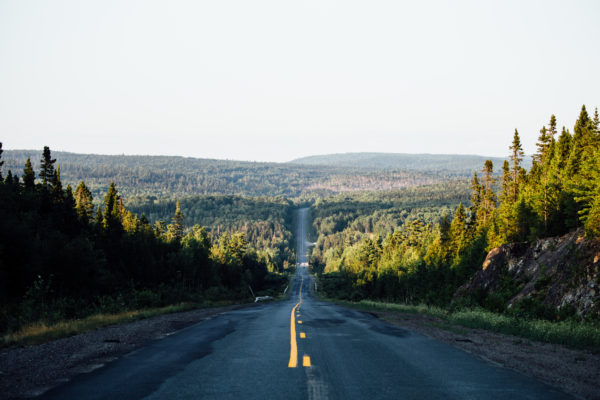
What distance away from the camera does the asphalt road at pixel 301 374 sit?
6.79 m

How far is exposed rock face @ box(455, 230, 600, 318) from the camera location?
68.2ft

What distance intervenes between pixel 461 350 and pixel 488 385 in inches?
167

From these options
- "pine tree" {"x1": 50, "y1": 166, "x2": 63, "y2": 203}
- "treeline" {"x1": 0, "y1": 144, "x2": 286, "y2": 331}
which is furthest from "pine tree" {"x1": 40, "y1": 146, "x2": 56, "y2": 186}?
"pine tree" {"x1": 50, "y1": 166, "x2": 63, "y2": 203}

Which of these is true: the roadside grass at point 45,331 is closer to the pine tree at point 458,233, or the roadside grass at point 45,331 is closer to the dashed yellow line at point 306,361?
the dashed yellow line at point 306,361

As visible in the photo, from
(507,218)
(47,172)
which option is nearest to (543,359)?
(507,218)

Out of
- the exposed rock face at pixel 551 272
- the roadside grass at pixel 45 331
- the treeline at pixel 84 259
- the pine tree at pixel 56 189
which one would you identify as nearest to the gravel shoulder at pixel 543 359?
the exposed rock face at pixel 551 272

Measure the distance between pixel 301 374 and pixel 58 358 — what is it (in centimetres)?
580

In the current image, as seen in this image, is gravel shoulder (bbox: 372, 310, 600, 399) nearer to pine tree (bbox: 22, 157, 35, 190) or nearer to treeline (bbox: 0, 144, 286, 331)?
treeline (bbox: 0, 144, 286, 331)

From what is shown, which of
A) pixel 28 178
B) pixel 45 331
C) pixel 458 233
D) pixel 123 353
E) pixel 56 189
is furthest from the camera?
pixel 28 178

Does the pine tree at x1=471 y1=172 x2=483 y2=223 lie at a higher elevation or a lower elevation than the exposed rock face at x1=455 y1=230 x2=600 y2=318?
higher

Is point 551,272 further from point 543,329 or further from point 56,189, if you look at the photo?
point 56,189

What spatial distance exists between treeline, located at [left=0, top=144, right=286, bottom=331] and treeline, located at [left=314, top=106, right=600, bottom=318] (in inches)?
1019

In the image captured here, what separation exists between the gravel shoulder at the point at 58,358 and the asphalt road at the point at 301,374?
428 mm

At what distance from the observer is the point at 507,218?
43.6 meters
